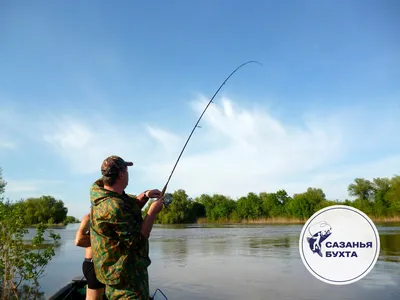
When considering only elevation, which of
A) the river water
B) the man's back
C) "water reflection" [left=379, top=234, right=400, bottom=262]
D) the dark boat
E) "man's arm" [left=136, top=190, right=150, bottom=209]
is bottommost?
the river water

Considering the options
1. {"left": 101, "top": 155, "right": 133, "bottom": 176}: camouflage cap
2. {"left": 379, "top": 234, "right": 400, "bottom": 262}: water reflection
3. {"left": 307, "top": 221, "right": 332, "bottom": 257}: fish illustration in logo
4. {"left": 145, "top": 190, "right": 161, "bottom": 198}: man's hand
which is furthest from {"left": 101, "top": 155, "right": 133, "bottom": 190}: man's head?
{"left": 379, "top": 234, "right": 400, "bottom": 262}: water reflection

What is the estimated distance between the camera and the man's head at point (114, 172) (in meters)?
2.43

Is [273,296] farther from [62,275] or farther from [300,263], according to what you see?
[62,275]

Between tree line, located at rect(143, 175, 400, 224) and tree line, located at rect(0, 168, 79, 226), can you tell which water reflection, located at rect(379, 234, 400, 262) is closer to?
tree line, located at rect(143, 175, 400, 224)

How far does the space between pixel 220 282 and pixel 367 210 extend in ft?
170

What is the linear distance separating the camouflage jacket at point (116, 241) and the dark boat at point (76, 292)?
8.23 feet

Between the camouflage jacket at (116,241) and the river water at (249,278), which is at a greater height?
the camouflage jacket at (116,241)

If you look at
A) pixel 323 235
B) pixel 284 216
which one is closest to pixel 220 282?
pixel 323 235

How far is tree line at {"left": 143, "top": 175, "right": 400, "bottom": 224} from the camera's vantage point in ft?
198

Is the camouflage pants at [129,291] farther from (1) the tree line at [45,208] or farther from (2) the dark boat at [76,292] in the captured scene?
(1) the tree line at [45,208]

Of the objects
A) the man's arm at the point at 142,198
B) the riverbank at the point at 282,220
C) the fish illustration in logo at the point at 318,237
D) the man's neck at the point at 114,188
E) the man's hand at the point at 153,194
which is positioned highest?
the man's neck at the point at 114,188

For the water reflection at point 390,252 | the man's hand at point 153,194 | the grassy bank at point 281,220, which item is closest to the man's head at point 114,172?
the man's hand at point 153,194

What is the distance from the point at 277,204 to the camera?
→ 3041 inches

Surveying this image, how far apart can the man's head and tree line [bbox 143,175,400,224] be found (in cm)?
5855
